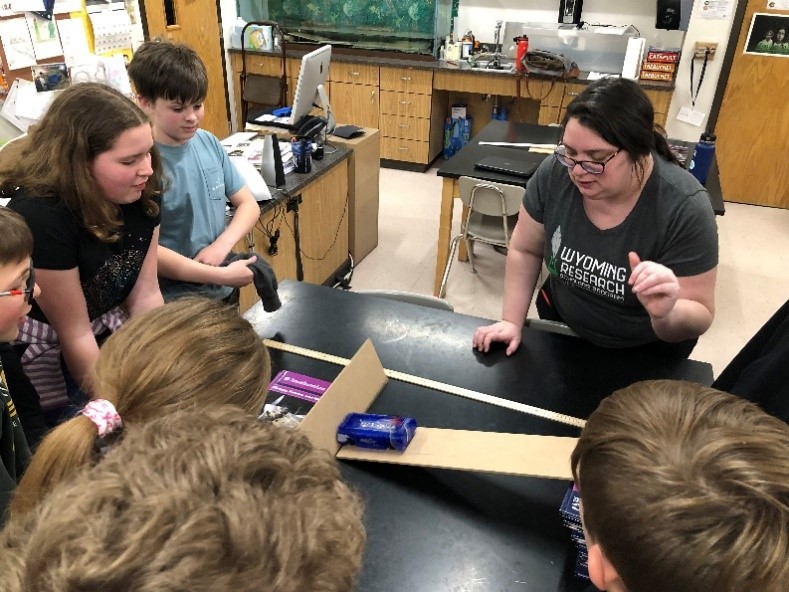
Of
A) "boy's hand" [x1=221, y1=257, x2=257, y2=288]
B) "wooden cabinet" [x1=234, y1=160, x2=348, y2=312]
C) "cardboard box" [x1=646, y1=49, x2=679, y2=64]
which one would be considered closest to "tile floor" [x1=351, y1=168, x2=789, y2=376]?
"wooden cabinet" [x1=234, y1=160, x2=348, y2=312]

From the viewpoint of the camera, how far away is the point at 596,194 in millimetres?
1501

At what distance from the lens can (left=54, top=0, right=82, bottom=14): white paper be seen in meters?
2.91

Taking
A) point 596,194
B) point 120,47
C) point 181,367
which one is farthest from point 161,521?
point 120,47

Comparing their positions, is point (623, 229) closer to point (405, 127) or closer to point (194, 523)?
point (194, 523)

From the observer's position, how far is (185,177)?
1917 mm

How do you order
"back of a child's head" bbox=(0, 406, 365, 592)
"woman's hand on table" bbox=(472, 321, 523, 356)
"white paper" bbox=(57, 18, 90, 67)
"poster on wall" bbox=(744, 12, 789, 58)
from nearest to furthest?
"back of a child's head" bbox=(0, 406, 365, 592)
"woman's hand on table" bbox=(472, 321, 523, 356)
"white paper" bbox=(57, 18, 90, 67)
"poster on wall" bbox=(744, 12, 789, 58)

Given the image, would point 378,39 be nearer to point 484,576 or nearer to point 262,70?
point 262,70

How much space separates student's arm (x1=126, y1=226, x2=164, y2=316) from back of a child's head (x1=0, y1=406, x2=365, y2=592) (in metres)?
1.13

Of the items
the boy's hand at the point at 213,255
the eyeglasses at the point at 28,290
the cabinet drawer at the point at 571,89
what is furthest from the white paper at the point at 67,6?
the cabinet drawer at the point at 571,89

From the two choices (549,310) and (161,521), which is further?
(549,310)

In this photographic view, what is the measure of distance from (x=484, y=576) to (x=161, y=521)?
0.69m

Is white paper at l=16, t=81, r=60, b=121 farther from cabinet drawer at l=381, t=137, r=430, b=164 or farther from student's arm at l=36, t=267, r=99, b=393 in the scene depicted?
cabinet drawer at l=381, t=137, r=430, b=164

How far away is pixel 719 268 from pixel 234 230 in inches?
128

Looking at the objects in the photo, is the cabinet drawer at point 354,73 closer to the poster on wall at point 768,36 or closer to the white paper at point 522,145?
the white paper at point 522,145
